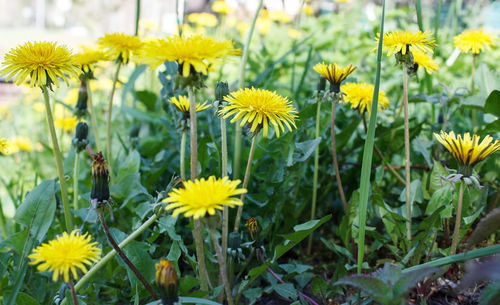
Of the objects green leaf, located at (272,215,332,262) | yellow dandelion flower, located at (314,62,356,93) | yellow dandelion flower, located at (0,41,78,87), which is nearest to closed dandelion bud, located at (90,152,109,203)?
yellow dandelion flower, located at (0,41,78,87)

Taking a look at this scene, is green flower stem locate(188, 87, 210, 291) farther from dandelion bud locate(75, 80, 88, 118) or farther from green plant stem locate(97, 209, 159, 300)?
dandelion bud locate(75, 80, 88, 118)

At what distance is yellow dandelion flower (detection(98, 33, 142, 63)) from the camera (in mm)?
1404

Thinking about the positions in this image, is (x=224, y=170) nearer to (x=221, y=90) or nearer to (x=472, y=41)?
(x=221, y=90)

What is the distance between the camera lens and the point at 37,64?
1.06 m

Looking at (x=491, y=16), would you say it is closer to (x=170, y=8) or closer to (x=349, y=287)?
(x=170, y=8)

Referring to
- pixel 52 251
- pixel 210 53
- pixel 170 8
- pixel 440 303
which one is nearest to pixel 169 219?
pixel 52 251

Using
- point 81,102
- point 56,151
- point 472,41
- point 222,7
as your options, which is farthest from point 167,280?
point 222,7

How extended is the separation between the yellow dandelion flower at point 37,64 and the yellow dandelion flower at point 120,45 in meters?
0.31

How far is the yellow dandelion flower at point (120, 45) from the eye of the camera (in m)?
1.40

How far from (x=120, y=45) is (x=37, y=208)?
581 mm

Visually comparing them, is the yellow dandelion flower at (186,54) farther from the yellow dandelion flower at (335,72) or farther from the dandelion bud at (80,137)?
the dandelion bud at (80,137)

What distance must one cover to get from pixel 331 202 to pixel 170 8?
4.18 meters

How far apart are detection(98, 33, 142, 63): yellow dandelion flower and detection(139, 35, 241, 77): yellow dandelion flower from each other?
1.60 ft

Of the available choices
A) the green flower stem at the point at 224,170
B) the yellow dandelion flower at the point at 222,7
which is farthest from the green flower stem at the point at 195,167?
the yellow dandelion flower at the point at 222,7
